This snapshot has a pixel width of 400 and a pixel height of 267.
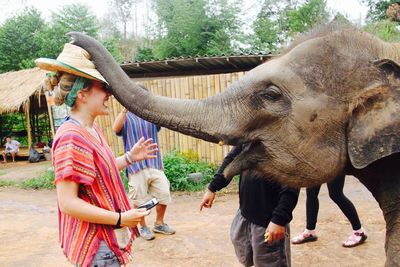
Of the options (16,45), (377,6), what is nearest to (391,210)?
(377,6)

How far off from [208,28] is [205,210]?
52.2 ft

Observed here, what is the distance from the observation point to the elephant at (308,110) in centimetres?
214

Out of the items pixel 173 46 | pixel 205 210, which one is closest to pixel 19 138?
A: pixel 173 46

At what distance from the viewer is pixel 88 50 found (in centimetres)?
223

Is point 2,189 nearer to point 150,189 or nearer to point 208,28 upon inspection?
point 150,189

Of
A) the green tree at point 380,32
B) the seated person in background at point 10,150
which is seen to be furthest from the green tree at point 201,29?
the green tree at point 380,32

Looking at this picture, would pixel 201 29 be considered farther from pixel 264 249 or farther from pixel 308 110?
pixel 308 110

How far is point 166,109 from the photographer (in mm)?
2250

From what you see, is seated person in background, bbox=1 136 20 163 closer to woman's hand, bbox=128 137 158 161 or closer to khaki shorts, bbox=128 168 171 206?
khaki shorts, bbox=128 168 171 206

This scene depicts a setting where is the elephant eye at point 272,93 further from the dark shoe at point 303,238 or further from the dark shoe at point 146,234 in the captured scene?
the dark shoe at point 146,234

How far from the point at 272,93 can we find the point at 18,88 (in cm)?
1566

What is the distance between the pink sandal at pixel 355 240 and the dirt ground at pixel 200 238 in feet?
0.17

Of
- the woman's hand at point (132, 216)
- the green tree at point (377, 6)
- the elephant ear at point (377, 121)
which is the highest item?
the green tree at point (377, 6)

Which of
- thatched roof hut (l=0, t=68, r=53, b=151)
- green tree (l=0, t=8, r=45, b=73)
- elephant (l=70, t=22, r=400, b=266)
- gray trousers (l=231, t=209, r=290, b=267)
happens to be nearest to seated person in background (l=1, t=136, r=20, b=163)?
thatched roof hut (l=0, t=68, r=53, b=151)
